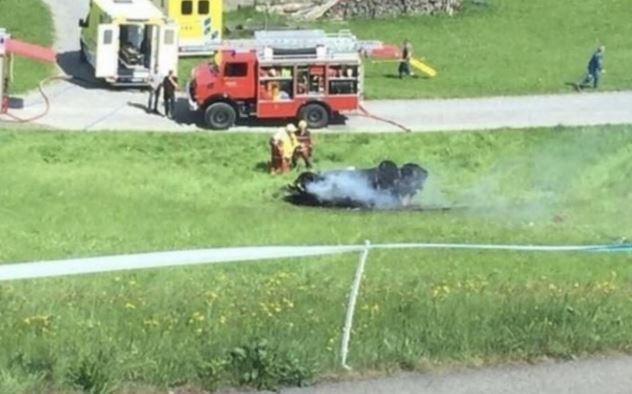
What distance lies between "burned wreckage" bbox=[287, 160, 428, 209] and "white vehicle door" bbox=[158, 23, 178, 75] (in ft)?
47.0

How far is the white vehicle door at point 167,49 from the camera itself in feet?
142

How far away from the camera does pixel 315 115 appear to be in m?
39.1

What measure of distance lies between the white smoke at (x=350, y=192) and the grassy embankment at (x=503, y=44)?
42.1 feet

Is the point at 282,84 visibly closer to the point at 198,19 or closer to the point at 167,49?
the point at 167,49

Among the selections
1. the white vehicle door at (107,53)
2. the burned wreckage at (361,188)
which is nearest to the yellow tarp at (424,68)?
the white vehicle door at (107,53)

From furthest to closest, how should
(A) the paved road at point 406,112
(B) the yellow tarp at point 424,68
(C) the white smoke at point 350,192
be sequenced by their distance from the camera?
(B) the yellow tarp at point 424,68 → (A) the paved road at point 406,112 → (C) the white smoke at point 350,192

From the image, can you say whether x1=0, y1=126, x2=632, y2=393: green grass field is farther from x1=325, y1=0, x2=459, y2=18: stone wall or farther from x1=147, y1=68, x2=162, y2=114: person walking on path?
x1=325, y1=0, x2=459, y2=18: stone wall

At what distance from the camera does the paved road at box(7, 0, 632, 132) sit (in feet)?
128

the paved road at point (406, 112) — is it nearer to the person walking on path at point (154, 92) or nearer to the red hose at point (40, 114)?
the red hose at point (40, 114)

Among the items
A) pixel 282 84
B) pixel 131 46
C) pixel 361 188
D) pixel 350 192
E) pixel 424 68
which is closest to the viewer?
pixel 350 192

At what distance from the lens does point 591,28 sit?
2082 inches

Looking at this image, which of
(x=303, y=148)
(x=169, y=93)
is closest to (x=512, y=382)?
(x=303, y=148)

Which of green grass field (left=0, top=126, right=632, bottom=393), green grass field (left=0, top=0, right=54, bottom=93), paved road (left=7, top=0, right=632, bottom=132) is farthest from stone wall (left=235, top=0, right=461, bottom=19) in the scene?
green grass field (left=0, top=126, right=632, bottom=393)

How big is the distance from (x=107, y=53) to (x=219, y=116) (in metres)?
6.06
